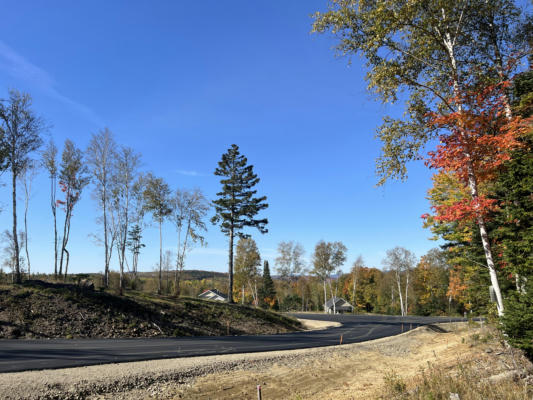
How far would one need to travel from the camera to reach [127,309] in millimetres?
20422

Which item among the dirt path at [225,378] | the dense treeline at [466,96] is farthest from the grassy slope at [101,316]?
the dense treeline at [466,96]

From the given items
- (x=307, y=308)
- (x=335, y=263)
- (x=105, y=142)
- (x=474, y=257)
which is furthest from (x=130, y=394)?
(x=307, y=308)

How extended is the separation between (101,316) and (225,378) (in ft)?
36.7

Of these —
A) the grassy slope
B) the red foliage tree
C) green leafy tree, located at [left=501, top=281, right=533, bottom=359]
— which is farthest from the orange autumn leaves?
the grassy slope

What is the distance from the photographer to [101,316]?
1850cm

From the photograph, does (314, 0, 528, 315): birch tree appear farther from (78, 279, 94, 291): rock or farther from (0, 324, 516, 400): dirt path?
(78, 279, 94, 291): rock

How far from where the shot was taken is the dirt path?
28.5ft

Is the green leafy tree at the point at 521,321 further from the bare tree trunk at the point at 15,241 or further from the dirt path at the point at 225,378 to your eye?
the bare tree trunk at the point at 15,241

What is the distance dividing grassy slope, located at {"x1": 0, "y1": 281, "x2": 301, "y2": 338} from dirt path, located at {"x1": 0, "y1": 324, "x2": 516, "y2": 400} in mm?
7585

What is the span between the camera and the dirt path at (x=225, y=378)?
342 inches

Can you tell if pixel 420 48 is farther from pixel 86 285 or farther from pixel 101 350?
pixel 86 285

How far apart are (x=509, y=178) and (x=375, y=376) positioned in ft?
30.3

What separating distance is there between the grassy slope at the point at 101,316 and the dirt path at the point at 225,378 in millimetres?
7585

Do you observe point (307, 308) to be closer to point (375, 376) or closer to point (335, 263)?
point (335, 263)
